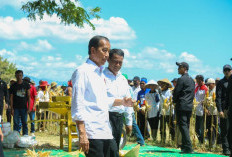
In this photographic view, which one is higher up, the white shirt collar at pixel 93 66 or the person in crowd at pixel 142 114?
the white shirt collar at pixel 93 66

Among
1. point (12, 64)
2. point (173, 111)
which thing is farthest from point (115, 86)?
point (12, 64)

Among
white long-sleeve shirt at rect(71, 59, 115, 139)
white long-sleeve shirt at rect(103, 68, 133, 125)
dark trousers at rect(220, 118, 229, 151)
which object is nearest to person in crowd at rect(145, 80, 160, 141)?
dark trousers at rect(220, 118, 229, 151)

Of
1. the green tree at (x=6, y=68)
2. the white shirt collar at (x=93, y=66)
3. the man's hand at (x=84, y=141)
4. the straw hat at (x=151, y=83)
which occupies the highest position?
the green tree at (x=6, y=68)

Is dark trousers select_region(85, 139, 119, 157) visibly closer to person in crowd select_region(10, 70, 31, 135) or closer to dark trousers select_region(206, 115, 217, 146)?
dark trousers select_region(206, 115, 217, 146)

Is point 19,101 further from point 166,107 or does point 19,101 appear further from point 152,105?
point 166,107

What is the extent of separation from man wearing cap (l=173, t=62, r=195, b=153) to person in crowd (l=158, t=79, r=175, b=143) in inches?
49.2

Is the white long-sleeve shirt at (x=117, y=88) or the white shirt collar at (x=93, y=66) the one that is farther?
the white long-sleeve shirt at (x=117, y=88)

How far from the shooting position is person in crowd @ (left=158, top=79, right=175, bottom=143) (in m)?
9.46

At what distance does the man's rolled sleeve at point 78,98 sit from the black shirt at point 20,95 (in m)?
7.38

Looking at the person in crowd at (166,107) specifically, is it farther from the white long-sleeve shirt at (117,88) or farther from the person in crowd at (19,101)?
the white long-sleeve shirt at (117,88)

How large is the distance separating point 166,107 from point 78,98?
22.4ft

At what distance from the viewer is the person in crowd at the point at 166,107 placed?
9461 mm

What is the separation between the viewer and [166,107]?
374 inches

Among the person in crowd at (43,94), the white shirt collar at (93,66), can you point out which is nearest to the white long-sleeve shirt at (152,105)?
the person in crowd at (43,94)
